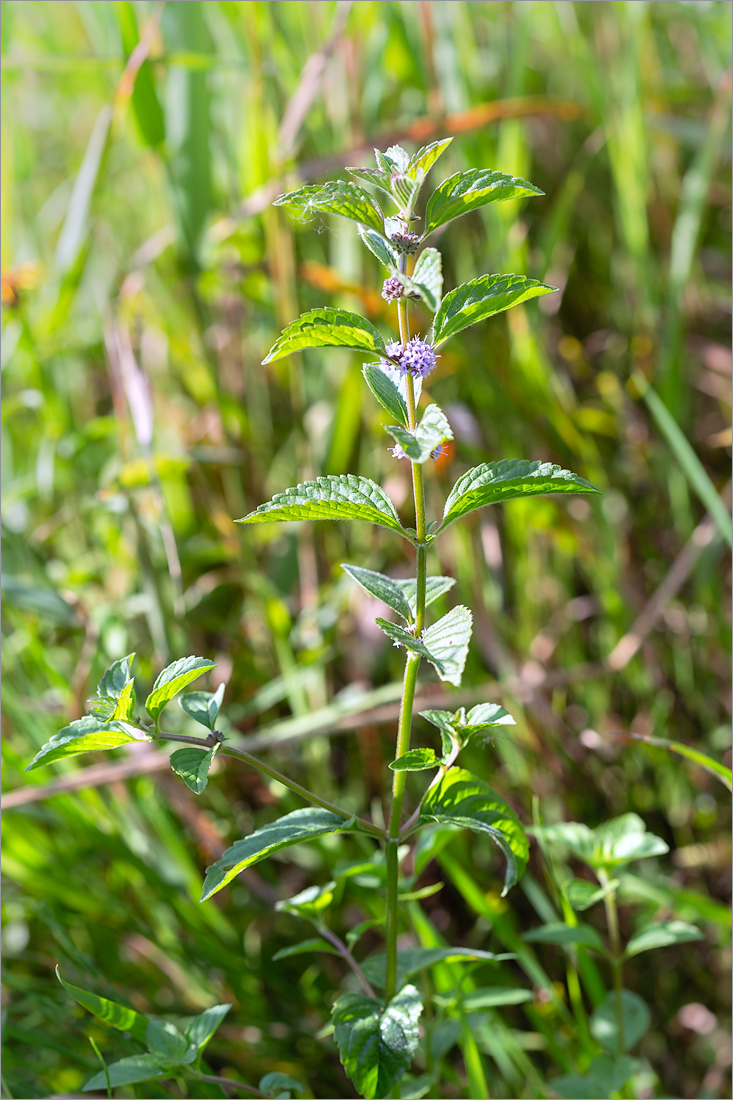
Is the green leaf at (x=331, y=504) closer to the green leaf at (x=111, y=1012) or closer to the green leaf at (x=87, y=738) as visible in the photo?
the green leaf at (x=87, y=738)

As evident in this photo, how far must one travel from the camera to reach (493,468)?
17.9 inches

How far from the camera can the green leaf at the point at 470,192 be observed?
0.43 m

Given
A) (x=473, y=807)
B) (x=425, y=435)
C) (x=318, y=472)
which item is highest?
(x=425, y=435)

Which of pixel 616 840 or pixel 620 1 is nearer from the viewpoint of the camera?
pixel 616 840

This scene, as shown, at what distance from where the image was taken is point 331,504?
444mm

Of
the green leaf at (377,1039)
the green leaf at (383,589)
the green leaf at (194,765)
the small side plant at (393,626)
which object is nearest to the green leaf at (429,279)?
the small side plant at (393,626)

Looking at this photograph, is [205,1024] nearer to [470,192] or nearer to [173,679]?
[173,679]

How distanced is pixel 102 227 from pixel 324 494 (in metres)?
1.10

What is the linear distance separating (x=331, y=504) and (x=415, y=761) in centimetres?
15

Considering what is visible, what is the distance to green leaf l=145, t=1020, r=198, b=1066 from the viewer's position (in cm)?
52

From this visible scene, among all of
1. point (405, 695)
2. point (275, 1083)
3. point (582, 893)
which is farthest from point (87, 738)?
point (582, 893)

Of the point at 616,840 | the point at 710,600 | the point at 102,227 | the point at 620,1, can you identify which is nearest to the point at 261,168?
the point at 102,227

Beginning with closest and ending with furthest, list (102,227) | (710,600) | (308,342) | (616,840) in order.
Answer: (308,342) → (616,840) → (710,600) → (102,227)

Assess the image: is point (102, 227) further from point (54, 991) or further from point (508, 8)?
point (54, 991)
